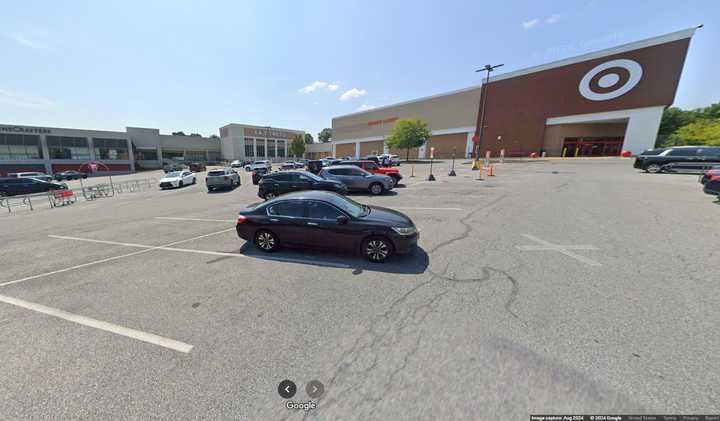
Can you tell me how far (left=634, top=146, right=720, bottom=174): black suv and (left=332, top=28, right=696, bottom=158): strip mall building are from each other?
1842cm

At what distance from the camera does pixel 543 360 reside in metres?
2.49

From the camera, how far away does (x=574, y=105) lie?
3416cm

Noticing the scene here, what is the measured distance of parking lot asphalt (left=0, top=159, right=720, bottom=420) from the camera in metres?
2.12

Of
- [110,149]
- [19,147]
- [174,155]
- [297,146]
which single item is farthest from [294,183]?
[174,155]

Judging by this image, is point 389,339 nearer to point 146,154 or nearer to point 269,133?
point 146,154

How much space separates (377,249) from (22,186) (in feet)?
101

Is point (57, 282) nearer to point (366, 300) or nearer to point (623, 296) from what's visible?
point (366, 300)

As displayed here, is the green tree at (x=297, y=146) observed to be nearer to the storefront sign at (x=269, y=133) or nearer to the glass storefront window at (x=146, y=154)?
the storefront sign at (x=269, y=133)

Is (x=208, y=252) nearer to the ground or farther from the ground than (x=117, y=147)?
nearer to the ground

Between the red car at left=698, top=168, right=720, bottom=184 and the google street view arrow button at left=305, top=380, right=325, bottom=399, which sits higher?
the red car at left=698, top=168, right=720, bottom=184

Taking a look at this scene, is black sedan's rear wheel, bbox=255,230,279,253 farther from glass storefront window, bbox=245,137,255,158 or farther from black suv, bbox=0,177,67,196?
glass storefront window, bbox=245,137,255,158

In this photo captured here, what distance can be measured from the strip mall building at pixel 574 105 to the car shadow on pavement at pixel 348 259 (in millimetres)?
31806

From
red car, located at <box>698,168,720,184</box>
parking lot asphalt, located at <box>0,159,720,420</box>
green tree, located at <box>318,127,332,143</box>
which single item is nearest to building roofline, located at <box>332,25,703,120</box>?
red car, located at <box>698,168,720,184</box>

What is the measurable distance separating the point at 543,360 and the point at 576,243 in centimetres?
449
